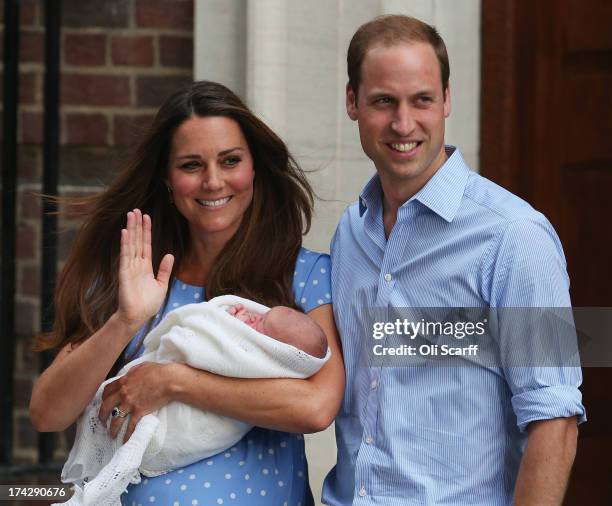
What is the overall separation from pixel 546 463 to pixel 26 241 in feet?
8.51

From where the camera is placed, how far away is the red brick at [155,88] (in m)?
4.52

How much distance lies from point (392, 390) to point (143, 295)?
61 cm

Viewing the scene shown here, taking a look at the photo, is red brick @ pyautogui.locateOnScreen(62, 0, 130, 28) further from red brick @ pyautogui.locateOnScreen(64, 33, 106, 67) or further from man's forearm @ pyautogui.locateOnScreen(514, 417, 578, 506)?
man's forearm @ pyautogui.locateOnScreen(514, 417, 578, 506)

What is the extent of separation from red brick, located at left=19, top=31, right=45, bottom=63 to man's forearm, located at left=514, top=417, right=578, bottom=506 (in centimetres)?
269

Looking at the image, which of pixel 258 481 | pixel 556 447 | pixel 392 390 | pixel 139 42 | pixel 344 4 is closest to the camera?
pixel 556 447

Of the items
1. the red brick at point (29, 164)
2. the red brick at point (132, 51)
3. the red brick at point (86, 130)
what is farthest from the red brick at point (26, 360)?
the red brick at point (132, 51)

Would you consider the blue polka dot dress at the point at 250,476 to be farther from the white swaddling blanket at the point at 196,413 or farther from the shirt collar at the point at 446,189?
the shirt collar at the point at 446,189

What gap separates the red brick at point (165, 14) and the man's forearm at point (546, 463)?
2.44 metres

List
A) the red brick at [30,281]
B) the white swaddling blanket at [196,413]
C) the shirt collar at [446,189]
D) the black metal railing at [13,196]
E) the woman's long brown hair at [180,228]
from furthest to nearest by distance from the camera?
the red brick at [30,281]
the black metal railing at [13,196]
the woman's long brown hair at [180,228]
the white swaddling blanket at [196,413]
the shirt collar at [446,189]

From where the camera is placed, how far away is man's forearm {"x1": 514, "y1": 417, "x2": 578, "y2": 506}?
8.30 feet

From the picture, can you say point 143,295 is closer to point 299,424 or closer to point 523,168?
point 299,424

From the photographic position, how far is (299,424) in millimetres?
2848

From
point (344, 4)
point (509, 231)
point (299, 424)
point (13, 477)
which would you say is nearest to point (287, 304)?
point (299, 424)

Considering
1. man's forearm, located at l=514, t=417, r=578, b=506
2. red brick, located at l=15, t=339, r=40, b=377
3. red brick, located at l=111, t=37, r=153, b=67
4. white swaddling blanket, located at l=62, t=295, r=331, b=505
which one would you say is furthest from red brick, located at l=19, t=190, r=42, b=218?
man's forearm, located at l=514, t=417, r=578, b=506
